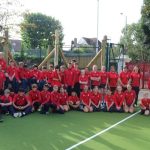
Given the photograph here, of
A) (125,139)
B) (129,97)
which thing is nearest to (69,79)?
(129,97)

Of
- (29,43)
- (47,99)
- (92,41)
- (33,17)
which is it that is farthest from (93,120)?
(92,41)

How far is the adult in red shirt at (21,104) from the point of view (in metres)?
12.5

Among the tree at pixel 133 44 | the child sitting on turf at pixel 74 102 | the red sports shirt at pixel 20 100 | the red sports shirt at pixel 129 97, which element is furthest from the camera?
the tree at pixel 133 44

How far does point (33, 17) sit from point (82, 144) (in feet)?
199

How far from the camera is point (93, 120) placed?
11.8 meters

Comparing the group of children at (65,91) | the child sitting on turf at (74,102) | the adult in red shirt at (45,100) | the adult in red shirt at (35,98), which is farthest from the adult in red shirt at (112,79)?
the adult in red shirt at (35,98)

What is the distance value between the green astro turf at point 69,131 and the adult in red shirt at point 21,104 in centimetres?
29

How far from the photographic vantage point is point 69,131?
1005 cm

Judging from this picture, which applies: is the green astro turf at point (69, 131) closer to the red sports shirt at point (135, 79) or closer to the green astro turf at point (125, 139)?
the green astro turf at point (125, 139)

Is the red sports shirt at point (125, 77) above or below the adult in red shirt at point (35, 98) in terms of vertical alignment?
above

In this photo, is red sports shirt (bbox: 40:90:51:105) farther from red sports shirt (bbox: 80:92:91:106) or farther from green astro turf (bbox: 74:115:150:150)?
green astro turf (bbox: 74:115:150:150)

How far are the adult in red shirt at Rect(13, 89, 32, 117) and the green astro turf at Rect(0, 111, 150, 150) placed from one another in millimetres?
289

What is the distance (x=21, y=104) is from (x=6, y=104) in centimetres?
50

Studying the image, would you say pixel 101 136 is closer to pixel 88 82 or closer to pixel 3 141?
pixel 3 141
